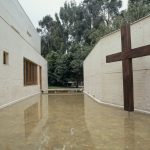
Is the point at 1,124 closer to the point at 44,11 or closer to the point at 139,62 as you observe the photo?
the point at 139,62

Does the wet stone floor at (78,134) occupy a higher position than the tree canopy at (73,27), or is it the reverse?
the tree canopy at (73,27)

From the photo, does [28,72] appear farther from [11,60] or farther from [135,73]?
[135,73]

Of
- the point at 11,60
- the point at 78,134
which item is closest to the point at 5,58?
the point at 11,60

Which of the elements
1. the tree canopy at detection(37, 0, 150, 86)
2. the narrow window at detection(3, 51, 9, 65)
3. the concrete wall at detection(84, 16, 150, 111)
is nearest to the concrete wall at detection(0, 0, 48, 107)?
the narrow window at detection(3, 51, 9, 65)

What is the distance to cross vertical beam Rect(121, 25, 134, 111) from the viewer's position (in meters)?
7.69

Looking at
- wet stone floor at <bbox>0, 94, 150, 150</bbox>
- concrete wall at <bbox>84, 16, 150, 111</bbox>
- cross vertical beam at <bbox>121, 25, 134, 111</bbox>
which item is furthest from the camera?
cross vertical beam at <bbox>121, 25, 134, 111</bbox>

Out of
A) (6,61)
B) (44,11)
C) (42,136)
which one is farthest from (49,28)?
(42,136)

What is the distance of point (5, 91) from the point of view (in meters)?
10.4

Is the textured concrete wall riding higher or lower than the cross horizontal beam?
higher

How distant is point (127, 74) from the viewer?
791cm

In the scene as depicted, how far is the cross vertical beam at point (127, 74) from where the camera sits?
7.69 m

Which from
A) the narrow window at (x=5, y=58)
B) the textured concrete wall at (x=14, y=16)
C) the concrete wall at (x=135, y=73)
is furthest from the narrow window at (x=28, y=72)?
the concrete wall at (x=135, y=73)

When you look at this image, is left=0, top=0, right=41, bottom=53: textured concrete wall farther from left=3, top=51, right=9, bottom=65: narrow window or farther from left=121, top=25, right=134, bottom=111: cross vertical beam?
left=121, top=25, right=134, bottom=111: cross vertical beam

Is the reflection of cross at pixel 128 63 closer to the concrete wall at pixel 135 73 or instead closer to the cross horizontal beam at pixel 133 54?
the cross horizontal beam at pixel 133 54
